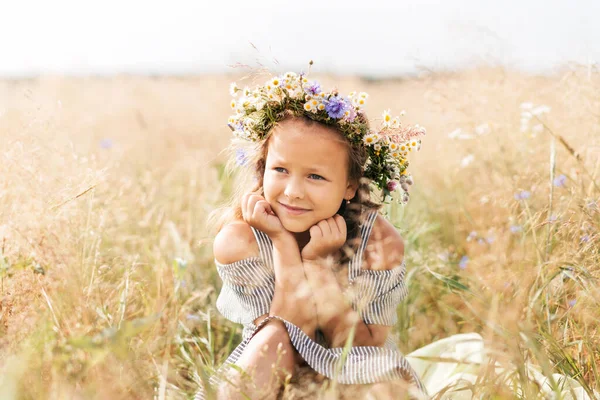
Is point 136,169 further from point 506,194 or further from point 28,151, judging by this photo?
point 506,194

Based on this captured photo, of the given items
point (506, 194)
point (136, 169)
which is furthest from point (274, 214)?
point (136, 169)

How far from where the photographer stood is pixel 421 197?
4.52m

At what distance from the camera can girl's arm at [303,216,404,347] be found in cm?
224

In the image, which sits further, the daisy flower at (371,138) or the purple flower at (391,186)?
the purple flower at (391,186)

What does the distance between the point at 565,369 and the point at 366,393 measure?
684 mm

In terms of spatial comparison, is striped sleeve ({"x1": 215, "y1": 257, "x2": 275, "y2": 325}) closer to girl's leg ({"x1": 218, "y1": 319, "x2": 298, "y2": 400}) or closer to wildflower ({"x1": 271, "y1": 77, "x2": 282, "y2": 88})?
girl's leg ({"x1": 218, "y1": 319, "x2": 298, "y2": 400})

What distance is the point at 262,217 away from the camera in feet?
7.95

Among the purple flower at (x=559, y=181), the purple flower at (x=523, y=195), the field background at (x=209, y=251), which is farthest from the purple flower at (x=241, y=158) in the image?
the purple flower at (x=559, y=181)

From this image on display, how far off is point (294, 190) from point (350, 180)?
0.32 m

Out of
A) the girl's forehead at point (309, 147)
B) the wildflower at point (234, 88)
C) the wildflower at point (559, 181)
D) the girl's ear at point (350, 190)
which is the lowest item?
the girl's ear at point (350, 190)

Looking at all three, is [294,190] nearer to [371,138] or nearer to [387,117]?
[371,138]

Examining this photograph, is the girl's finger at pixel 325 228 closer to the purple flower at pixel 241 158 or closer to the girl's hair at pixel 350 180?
the girl's hair at pixel 350 180

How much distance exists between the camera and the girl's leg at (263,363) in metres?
1.95

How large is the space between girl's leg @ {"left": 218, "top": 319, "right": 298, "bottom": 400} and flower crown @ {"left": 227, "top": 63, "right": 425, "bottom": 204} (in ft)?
2.55
